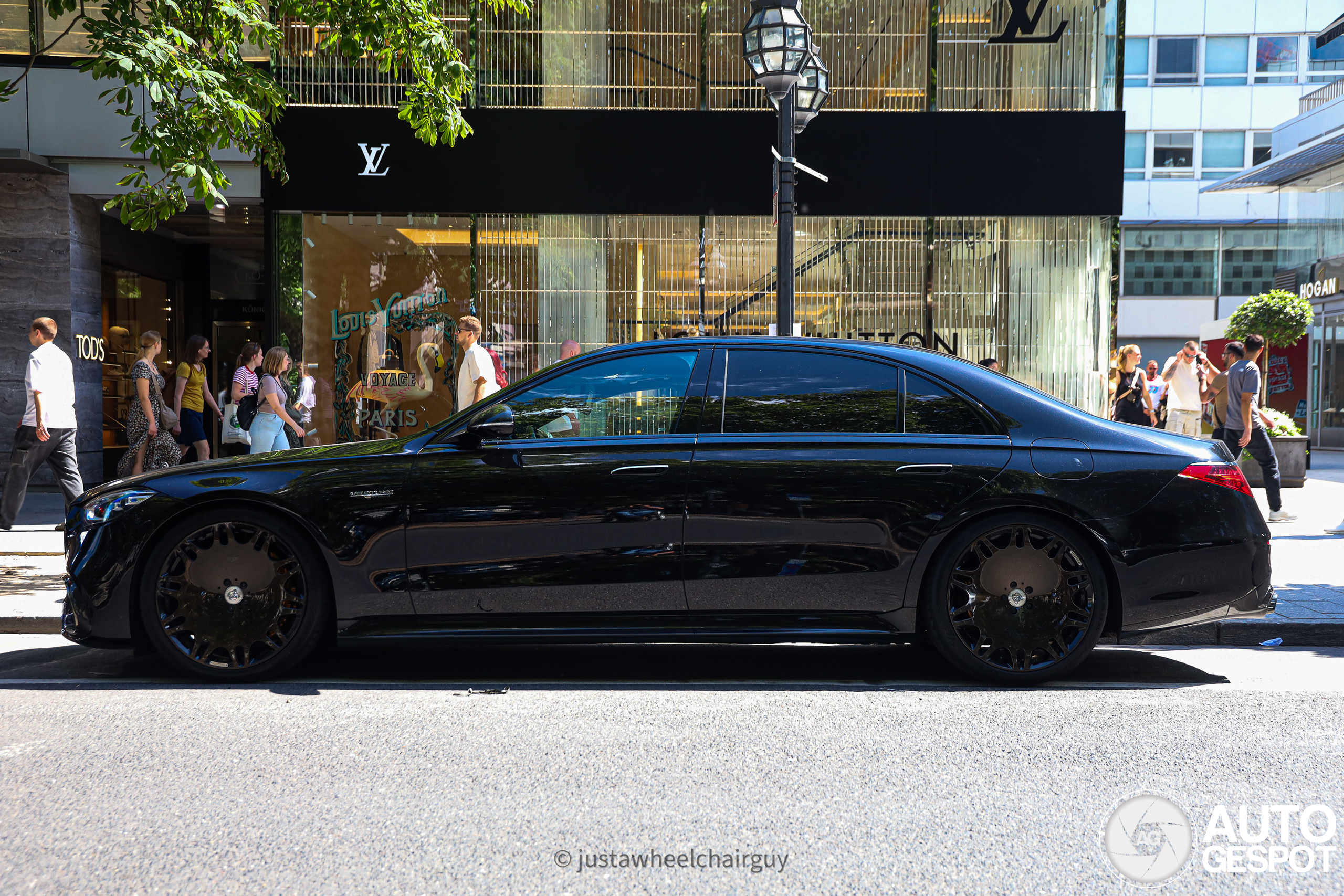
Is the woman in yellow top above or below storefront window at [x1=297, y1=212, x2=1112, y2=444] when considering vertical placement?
below

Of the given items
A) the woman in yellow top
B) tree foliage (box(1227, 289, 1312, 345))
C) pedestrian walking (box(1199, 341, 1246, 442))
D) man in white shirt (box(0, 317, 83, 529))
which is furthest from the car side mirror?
tree foliage (box(1227, 289, 1312, 345))

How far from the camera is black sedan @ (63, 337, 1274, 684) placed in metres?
4.50

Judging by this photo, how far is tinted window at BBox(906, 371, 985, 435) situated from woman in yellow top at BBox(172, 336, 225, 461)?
892cm

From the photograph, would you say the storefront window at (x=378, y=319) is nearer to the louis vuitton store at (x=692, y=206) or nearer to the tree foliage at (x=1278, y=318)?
the louis vuitton store at (x=692, y=206)

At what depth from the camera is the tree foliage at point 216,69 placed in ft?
23.6

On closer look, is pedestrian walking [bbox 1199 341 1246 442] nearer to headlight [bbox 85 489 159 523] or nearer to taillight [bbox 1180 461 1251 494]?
taillight [bbox 1180 461 1251 494]

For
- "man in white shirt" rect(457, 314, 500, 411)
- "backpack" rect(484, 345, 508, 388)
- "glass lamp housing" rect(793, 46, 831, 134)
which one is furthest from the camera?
"backpack" rect(484, 345, 508, 388)

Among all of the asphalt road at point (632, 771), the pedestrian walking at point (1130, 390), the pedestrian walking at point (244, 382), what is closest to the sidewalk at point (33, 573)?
the asphalt road at point (632, 771)

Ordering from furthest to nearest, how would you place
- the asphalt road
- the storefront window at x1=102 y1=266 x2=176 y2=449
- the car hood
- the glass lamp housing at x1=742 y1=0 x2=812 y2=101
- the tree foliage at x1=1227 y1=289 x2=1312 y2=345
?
the tree foliage at x1=1227 y1=289 x2=1312 y2=345 → the storefront window at x1=102 y1=266 x2=176 y2=449 → the glass lamp housing at x1=742 y1=0 x2=812 y2=101 → the car hood → the asphalt road

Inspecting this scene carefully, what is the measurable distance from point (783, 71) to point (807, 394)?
3871 millimetres

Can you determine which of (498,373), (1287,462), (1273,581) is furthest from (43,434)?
(1287,462)

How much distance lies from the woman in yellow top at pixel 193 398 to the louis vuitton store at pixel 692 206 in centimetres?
105

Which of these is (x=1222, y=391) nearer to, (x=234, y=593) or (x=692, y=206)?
(x=692, y=206)

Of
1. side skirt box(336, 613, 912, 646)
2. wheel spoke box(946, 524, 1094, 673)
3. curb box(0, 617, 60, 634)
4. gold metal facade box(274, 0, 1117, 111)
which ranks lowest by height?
curb box(0, 617, 60, 634)
